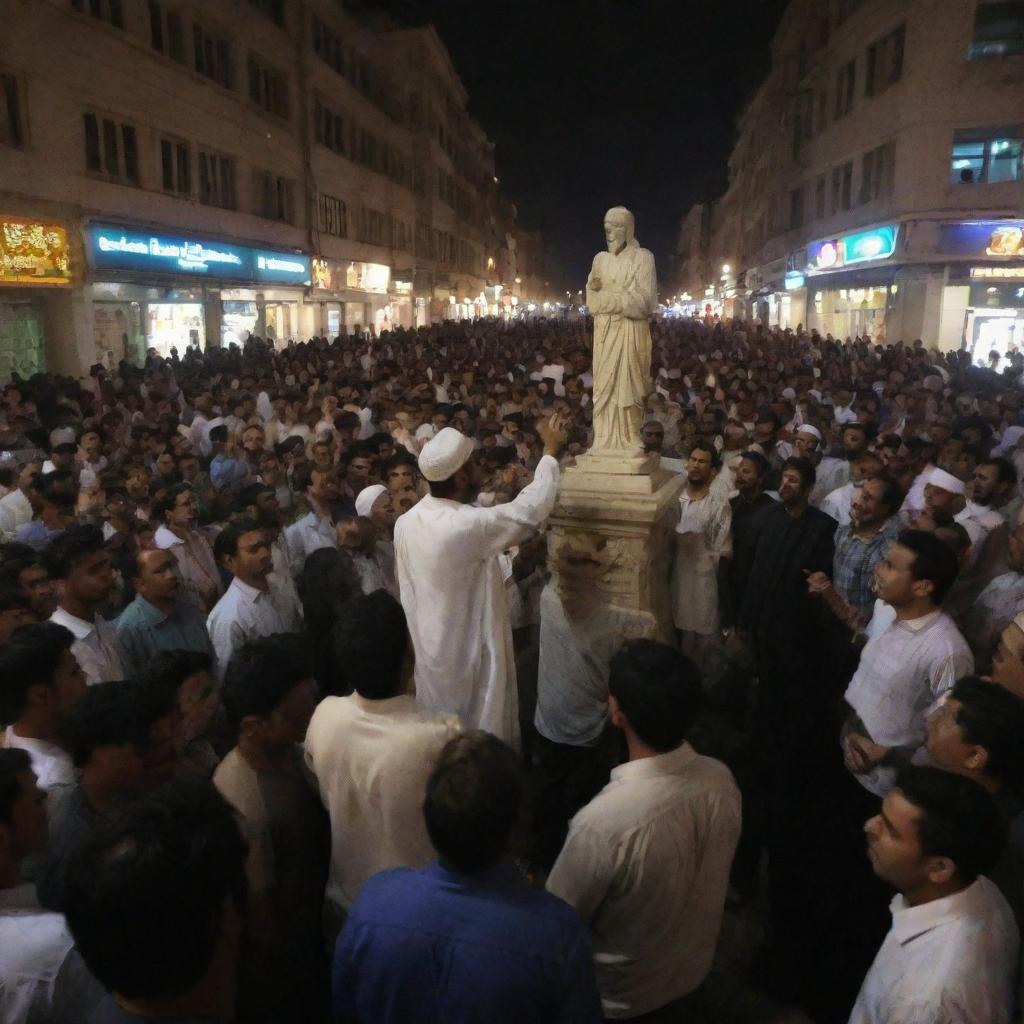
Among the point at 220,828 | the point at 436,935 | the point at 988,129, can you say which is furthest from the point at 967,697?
the point at 988,129

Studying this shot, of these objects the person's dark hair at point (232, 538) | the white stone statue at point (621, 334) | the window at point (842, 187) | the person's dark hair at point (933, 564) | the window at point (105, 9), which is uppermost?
the window at point (105, 9)

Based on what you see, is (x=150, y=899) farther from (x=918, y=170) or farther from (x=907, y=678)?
(x=918, y=170)

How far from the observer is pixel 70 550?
369cm

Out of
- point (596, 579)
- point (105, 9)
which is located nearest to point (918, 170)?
point (105, 9)

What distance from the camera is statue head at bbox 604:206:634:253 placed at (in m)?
5.00

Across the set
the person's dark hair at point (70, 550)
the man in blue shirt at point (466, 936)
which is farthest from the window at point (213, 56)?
the man in blue shirt at point (466, 936)

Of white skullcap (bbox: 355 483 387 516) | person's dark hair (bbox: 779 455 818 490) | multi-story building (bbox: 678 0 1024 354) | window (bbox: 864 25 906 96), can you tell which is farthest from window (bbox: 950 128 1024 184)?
white skullcap (bbox: 355 483 387 516)

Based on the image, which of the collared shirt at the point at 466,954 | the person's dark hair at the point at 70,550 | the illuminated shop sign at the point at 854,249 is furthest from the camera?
the illuminated shop sign at the point at 854,249

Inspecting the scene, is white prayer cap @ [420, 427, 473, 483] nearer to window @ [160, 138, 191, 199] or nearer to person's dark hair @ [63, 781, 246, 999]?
person's dark hair @ [63, 781, 246, 999]

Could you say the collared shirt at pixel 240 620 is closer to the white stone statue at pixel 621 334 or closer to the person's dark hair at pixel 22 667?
the person's dark hair at pixel 22 667

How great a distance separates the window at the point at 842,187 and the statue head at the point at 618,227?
24.0 m

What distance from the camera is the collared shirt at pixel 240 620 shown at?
4.10 m

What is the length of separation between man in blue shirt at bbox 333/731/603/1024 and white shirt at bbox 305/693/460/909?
0.57 meters

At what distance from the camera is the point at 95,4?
16734mm
